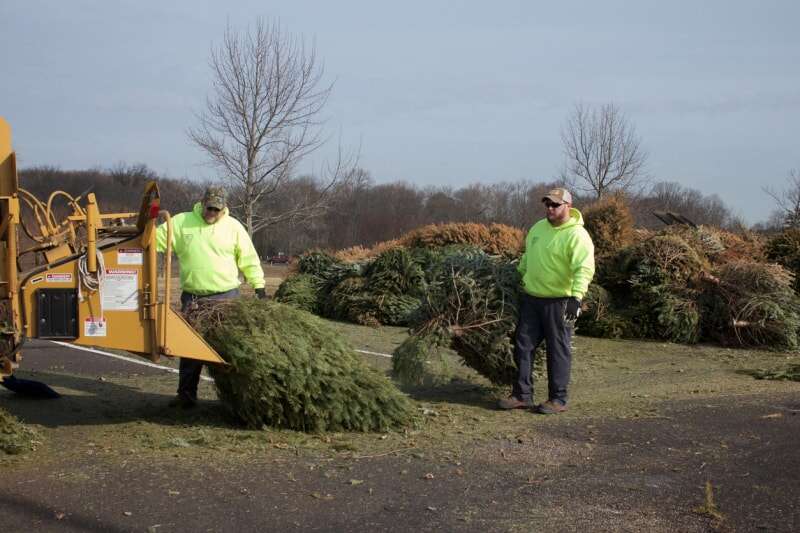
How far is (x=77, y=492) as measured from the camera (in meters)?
5.13

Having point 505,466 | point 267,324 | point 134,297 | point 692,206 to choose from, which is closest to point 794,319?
point 505,466

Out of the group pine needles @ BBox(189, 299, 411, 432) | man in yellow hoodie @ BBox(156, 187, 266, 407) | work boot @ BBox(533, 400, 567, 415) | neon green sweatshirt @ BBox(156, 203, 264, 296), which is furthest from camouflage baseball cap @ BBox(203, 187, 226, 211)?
work boot @ BBox(533, 400, 567, 415)

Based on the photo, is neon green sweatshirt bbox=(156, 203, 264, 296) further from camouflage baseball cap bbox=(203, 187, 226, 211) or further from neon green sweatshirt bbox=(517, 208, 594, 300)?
neon green sweatshirt bbox=(517, 208, 594, 300)

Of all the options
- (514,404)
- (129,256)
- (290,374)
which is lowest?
(514,404)

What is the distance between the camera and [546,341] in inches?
313

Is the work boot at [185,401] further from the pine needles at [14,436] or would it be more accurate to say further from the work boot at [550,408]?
the work boot at [550,408]

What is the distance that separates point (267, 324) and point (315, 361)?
0.49 m

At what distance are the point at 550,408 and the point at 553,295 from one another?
3.48 feet

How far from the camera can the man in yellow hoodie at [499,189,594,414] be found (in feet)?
25.3

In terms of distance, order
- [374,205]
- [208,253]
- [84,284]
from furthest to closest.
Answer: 1. [374,205]
2. [208,253]
3. [84,284]

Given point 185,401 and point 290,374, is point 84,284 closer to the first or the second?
point 290,374

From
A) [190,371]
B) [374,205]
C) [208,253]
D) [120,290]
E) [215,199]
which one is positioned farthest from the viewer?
[374,205]

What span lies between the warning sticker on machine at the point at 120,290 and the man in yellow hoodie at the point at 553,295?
364cm

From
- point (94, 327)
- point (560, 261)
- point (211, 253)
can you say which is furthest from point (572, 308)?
point (94, 327)
